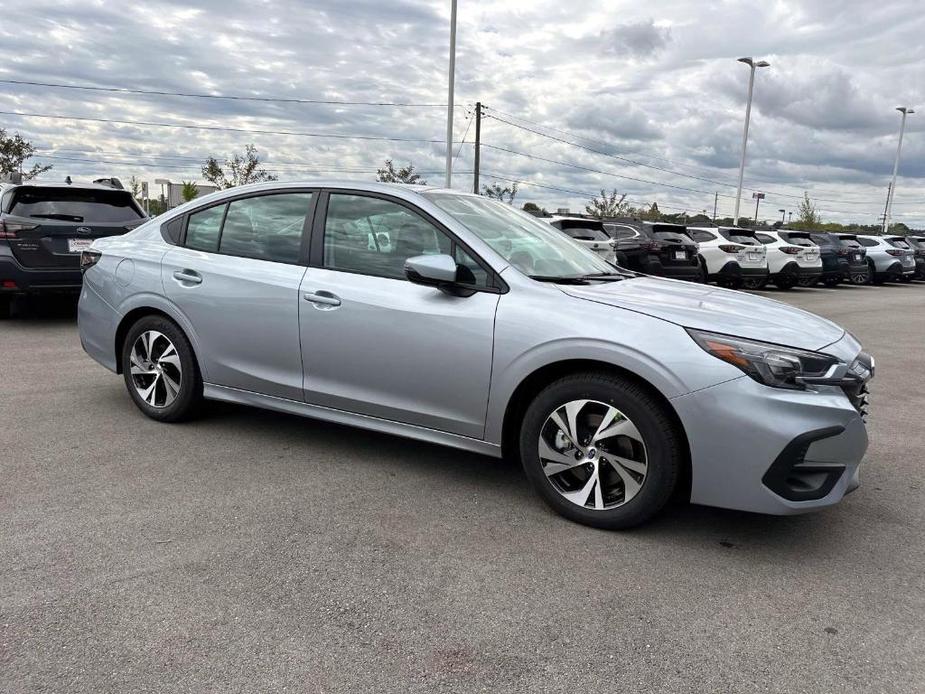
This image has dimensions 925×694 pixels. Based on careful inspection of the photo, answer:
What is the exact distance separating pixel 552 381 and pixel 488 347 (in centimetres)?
33

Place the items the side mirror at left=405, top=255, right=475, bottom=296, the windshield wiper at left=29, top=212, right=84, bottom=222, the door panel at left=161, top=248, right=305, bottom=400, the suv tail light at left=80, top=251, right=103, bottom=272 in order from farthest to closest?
the windshield wiper at left=29, top=212, right=84, bottom=222, the suv tail light at left=80, top=251, right=103, bottom=272, the door panel at left=161, top=248, right=305, bottom=400, the side mirror at left=405, top=255, right=475, bottom=296

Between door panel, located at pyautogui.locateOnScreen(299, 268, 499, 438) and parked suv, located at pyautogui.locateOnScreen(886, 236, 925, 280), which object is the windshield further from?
parked suv, located at pyautogui.locateOnScreen(886, 236, 925, 280)

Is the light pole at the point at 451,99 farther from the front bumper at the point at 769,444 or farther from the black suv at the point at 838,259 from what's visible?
the front bumper at the point at 769,444

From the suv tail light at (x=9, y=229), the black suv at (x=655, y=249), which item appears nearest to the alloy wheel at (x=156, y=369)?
the suv tail light at (x=9, y=229)

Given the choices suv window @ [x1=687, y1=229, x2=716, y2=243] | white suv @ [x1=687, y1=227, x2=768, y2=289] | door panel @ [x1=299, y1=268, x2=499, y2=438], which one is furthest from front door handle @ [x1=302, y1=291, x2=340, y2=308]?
suv window @ [x1=687, y1=229, x2=716, y2=243]

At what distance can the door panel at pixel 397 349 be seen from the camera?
11.8 feet

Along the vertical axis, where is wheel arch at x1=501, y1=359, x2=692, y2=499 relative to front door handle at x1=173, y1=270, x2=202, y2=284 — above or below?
below

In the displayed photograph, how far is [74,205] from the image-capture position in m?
8.69

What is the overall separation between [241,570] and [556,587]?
1.22 metres

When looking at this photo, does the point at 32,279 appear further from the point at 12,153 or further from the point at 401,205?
the point at 12,153

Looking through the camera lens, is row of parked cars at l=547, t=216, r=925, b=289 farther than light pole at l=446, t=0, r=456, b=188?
No

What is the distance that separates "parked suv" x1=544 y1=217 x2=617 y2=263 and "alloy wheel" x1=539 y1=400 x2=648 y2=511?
10.6 metres

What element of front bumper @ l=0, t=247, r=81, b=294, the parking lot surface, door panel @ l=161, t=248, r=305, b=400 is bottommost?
the parking lot surface

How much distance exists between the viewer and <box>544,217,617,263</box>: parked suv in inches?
544
